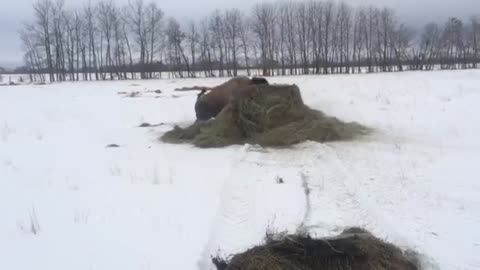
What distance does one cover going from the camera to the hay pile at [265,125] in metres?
9.77

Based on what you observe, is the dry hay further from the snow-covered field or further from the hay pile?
the hay pile

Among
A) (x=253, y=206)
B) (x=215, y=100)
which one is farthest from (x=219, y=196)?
(x=215, y=100)

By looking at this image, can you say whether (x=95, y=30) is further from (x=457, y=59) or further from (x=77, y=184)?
(x=77, y=184)

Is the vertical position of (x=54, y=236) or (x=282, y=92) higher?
(x=282, y=92)

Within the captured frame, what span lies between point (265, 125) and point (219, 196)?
4.55m

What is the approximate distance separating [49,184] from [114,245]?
271 cm

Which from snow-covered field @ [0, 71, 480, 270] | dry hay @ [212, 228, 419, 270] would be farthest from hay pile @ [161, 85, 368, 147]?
dry hay @ [212, 228, 419, 270]

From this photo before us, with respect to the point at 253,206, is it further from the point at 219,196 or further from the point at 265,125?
the point at 265,125

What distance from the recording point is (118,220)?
492 centimetres

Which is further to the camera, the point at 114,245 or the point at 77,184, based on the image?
the point at 77,184

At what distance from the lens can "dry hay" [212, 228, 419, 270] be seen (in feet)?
12.0

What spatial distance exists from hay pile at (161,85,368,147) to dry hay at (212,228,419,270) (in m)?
5.66

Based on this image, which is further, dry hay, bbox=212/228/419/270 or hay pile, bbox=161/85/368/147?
hay pile, bbox=161/85/368/147

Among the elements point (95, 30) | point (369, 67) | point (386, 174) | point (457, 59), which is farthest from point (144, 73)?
point (386, 174)
